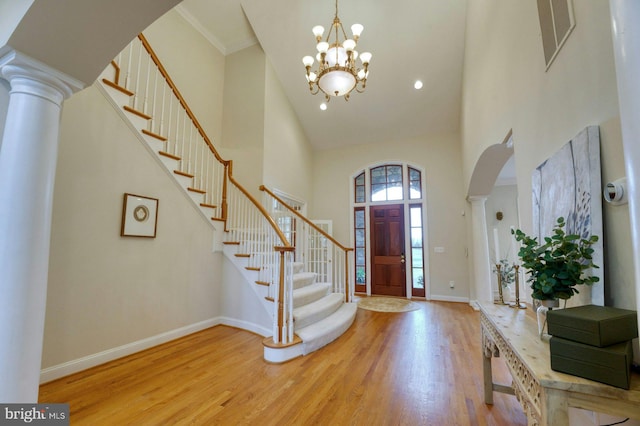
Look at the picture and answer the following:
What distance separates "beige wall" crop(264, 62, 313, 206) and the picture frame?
2.22 meters

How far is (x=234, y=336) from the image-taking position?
11.9ft

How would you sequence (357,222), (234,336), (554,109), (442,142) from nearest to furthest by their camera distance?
1. (554,109)
2. (234,336)
3. (442,142)
4. (357,222)

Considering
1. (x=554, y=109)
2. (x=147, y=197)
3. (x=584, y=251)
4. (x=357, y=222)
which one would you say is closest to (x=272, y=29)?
(x=147, y=197)

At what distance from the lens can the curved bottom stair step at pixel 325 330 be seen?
3102 mm

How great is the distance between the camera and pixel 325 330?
337 centimetres

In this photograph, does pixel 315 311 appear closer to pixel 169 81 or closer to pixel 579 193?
pixel 579 193

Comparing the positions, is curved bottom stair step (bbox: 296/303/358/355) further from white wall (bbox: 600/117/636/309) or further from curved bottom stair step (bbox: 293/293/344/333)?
white wall (bbox: 600/117/636/309)

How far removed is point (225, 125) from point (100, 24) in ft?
14.7

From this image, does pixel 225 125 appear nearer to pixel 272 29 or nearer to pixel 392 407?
pixel 272 29

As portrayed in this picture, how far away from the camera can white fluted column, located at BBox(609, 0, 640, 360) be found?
78 centimetres

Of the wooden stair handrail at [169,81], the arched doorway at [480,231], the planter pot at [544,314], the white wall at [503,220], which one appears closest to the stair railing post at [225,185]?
the wooden stair handrail at [169,81]

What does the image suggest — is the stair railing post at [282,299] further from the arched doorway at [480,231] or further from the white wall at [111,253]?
the arched doorway at [480,231]

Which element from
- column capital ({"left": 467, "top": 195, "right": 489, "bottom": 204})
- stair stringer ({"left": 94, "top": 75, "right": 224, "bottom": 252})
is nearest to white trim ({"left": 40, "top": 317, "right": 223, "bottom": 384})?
stair stringer ({"left": 94, "top": 75, "right": 224, "bottom": 252})

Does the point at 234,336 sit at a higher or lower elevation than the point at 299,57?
lower
